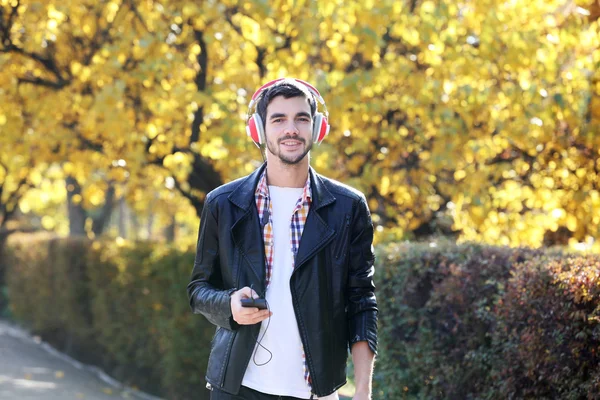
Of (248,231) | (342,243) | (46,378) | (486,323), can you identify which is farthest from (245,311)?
(46,378)

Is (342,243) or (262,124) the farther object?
(262,124)

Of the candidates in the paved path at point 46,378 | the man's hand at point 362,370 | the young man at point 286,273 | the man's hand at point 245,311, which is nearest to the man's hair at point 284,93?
the young man at point 286,273

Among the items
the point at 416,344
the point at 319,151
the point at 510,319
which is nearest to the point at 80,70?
the point at 319,151

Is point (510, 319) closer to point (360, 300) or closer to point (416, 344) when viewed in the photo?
point (416, 344)

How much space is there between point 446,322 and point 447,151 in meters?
4.22

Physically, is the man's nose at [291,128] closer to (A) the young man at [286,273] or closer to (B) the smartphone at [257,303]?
(A) the young man at [286,273]

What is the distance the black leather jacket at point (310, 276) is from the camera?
332cm

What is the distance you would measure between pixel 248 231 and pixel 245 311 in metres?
0.37

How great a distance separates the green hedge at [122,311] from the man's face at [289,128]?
6674 mm

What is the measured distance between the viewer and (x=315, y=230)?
341 cm

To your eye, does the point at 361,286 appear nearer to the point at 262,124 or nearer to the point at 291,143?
the point at 291,143

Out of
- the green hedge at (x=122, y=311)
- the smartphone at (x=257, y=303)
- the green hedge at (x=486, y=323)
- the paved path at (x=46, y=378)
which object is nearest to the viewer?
the smartphone at (x=257, y=303)

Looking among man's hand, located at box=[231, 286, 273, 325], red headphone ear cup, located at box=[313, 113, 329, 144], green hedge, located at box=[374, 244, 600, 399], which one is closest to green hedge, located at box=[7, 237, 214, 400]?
green hedge, located at box=[374, 244, 600, 399]

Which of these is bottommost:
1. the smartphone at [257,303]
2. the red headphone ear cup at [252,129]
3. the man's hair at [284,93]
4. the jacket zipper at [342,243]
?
the smartphone at [257,303]
